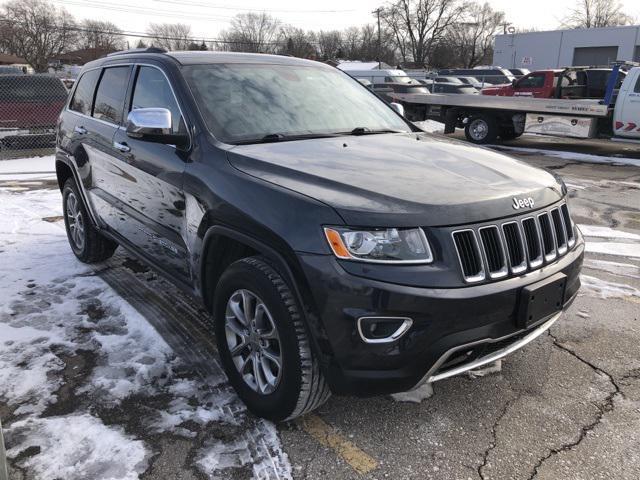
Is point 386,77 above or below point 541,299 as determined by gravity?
above

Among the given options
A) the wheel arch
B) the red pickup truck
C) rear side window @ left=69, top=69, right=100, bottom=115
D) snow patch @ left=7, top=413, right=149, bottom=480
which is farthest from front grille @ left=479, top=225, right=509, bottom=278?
the red pickup truck

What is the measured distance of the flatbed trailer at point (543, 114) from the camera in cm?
1236

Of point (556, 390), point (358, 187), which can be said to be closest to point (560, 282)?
point (556, 390)

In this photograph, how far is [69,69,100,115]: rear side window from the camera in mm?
4719

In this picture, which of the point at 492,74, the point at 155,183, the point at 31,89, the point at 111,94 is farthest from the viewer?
the point at 492,74

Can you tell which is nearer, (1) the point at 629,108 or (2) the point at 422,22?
(1) the point at 629,108

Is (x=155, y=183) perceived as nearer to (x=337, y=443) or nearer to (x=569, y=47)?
(x=337, y=443)

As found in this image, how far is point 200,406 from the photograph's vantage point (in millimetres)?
2902

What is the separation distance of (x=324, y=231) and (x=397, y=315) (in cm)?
46

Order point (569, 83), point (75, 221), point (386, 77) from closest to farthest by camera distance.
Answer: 1. point (75, 221)
2. point (569, 83)
3. point (386, 77)

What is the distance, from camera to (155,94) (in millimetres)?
3586

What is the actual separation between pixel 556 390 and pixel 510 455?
71cm

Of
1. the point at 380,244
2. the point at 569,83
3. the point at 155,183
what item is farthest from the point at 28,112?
the point at 569,83

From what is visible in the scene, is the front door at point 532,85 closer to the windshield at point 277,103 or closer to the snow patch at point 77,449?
the windshield at point 277,103
